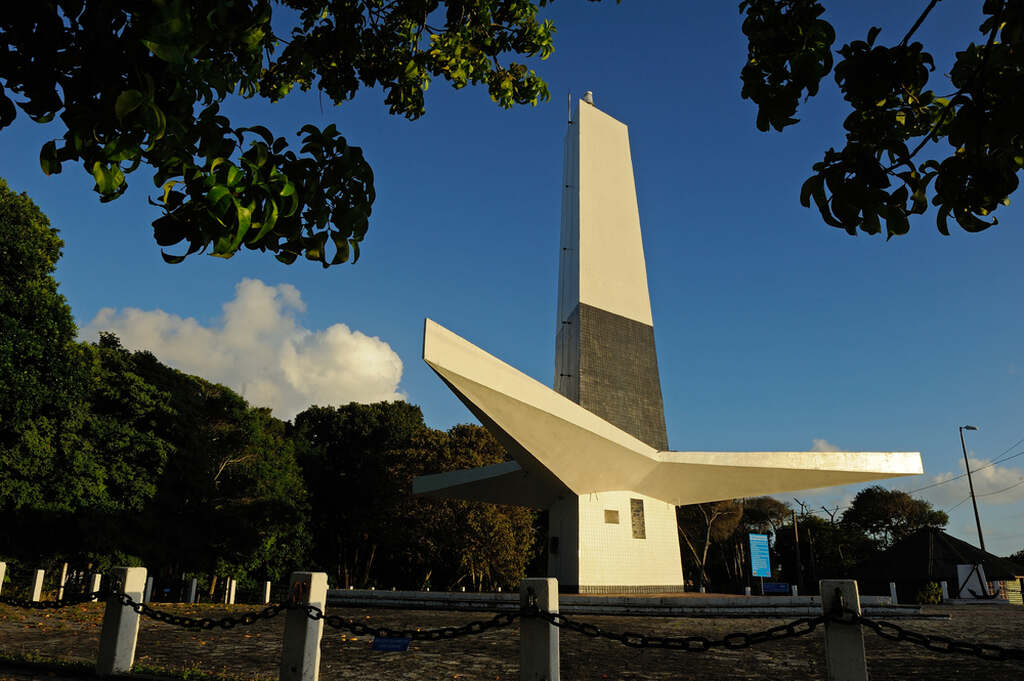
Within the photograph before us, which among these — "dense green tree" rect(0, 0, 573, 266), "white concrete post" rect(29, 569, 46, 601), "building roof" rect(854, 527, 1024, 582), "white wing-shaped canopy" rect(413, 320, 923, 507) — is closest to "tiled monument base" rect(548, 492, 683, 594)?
"white wing-shaped canopy" rect(413, 320, 923, 507)

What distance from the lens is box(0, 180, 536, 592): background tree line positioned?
16.3 metres

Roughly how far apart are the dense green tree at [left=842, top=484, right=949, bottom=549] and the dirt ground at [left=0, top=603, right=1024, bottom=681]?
112ft

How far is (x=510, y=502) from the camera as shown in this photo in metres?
19.8

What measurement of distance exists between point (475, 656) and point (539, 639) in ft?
10.8

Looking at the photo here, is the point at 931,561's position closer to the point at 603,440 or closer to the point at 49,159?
the point at 603,440

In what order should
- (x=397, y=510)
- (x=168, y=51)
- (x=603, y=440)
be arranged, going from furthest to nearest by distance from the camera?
(x=397, y=510), (x=603, y=440), (x=168, y=51)

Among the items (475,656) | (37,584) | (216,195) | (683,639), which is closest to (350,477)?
(37,584)

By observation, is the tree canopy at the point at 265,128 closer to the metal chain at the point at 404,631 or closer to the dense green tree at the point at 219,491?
the metal chain at the point at 404,631

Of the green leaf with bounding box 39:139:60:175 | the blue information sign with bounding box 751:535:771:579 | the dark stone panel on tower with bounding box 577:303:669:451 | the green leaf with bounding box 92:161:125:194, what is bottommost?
the blue information sign with bounding box 751:535:771:579

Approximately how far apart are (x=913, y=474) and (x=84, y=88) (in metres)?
18.1

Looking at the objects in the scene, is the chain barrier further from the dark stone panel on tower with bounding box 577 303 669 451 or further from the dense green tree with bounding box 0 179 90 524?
the dense green tree with bounding box 0 179 90 524

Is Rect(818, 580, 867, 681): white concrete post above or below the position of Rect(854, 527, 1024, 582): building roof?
above

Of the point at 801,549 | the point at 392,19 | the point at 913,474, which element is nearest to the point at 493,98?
the point at 392,19

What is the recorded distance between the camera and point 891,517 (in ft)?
128
